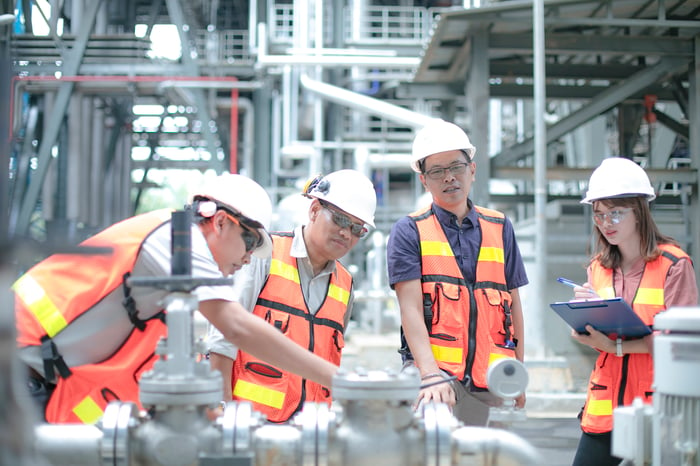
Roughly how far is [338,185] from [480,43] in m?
6.20

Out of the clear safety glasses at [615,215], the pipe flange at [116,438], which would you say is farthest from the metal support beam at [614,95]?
the pipe flange at [116,438]

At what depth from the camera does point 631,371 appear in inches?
122

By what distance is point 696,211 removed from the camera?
936 centimetres

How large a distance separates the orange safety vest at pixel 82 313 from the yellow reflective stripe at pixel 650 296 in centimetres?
190

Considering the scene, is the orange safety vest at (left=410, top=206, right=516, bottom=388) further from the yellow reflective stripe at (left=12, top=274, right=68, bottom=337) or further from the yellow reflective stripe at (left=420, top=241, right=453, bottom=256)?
the yellow reflective stripe at (left=12, top=274, right=68, bottom=337)

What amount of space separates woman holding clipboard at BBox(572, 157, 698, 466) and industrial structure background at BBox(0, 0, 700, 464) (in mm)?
4381

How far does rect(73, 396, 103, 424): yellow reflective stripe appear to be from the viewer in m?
2.34

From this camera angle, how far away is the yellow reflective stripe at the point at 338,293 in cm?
328

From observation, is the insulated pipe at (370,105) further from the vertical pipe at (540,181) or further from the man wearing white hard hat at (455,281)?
the man wearing white hard hat at (455,281)

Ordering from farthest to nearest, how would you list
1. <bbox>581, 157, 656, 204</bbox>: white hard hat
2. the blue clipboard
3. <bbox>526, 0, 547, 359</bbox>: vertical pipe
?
1. <bbox>526, 0, 547, 359</bbox>: vertical pipe
2. <bbox>581, 157, 656, 204</bbox>: white hard hat
3. the blue clipboard

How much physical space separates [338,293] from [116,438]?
1503mm

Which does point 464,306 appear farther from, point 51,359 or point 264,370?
point 51,359

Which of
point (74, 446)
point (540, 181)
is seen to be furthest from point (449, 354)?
point (540, 181)

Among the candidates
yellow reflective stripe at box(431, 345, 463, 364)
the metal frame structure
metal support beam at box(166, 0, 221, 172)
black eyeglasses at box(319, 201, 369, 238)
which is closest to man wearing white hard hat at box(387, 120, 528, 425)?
yellow reflective stripe at box(431, 345, 463, 364)
